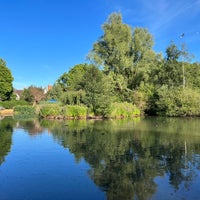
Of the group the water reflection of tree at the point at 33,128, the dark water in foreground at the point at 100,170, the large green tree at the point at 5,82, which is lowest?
the dark water in foreground at the point at 100,170

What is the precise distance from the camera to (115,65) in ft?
133

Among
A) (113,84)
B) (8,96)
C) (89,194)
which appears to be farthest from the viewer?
(8,96)

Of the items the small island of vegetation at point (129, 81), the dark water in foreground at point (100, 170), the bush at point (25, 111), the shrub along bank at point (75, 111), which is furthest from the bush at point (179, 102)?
the dark water in foreground at point (100, 170)

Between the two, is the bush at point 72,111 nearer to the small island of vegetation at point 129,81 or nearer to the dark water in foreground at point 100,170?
the small island of vegetation at point 129,81

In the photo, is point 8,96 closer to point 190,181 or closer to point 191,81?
point 191,81

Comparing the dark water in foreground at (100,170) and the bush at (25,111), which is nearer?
the dark water in foreground at (100,170)

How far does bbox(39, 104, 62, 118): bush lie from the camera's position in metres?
33.0

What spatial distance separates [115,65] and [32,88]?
3156cm

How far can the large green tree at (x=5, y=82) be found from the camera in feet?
179

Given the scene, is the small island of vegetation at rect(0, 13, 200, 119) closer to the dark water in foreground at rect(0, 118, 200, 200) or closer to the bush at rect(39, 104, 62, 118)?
the bush at rect(39, 104, 62, 118)

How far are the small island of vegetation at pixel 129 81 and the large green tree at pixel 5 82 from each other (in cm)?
1378

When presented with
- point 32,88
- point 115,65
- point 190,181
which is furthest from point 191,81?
point 190,181

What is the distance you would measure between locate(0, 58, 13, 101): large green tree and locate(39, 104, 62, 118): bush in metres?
23.8

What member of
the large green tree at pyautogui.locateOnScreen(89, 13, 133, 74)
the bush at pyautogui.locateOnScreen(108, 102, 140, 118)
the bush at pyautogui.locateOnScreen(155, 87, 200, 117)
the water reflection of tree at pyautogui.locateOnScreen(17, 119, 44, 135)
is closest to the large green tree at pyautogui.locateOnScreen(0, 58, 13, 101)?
the large green tree at pyautogui.locateOnScreen(89, 13, 133, 74)
